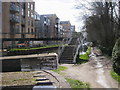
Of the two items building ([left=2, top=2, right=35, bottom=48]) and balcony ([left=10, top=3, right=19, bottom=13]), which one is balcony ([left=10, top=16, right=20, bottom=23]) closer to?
building ([left=2, top=2, right=35, bottom=48])

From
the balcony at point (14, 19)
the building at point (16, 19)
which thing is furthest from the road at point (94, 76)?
the balcony at point (14, 19)

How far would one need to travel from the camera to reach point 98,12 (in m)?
21.7

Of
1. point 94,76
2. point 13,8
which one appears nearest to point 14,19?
point 13,8

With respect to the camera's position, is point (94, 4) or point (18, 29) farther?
point (18, 29)

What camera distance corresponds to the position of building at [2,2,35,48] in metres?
39.7

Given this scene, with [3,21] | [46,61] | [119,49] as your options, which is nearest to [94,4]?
[46,61]

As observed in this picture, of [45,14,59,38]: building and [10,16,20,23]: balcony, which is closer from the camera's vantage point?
[10,16,20,23]: balcony

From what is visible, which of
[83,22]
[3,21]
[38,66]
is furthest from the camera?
[3,21]

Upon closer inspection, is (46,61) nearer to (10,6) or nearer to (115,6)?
(115,6)

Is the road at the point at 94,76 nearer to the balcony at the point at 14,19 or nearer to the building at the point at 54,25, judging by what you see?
the balcony at the point at 14,19

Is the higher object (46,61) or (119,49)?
(119,49)

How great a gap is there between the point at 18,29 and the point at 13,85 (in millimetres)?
39683

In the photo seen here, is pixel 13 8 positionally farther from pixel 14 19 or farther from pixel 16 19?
pixel 16 19

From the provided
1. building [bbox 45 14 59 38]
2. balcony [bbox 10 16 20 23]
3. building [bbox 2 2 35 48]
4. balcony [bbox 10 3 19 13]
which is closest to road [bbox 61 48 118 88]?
building [bbox 2 2 35 48]
